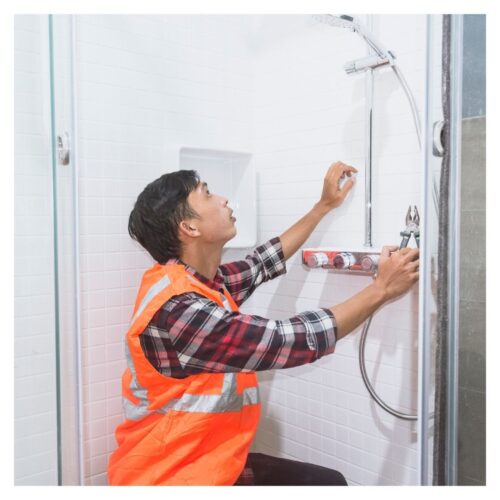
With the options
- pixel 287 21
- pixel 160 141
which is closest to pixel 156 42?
pixel 160 141

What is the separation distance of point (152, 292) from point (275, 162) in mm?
852

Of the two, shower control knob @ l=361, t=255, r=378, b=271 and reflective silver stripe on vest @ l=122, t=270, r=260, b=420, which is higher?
shower control knob @ l=361, t=255, r=378, b=271

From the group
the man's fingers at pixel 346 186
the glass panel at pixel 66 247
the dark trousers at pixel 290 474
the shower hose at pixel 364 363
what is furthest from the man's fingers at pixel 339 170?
the dark trousers at pixel 290 474

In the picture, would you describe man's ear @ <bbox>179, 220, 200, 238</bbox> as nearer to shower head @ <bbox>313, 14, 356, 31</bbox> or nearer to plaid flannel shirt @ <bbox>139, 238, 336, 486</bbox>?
plaid flannel shirt @ <bbox>139, 238, 336, 486</bbox>

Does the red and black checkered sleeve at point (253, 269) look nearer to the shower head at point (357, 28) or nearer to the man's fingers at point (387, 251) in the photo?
the man's fingers at point (387, 251)

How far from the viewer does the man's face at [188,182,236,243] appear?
60.8 inches

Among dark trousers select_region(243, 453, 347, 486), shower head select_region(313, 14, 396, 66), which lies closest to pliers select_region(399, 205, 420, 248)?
shower head select_region(313, 14, 396, 66)

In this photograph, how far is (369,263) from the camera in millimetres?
1542

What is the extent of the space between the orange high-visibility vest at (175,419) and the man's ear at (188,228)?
4.4 inches

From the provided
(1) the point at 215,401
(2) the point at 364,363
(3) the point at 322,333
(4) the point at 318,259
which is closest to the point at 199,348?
(1) the point at 215,401

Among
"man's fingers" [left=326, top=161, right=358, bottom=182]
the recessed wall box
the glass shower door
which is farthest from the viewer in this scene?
the recessed wall box

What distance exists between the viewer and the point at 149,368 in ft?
4.55

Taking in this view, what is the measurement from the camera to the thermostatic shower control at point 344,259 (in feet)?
5.07

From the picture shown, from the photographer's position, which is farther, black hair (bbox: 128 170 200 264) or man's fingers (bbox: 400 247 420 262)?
black hair (bbox: 128 170 200 264)
